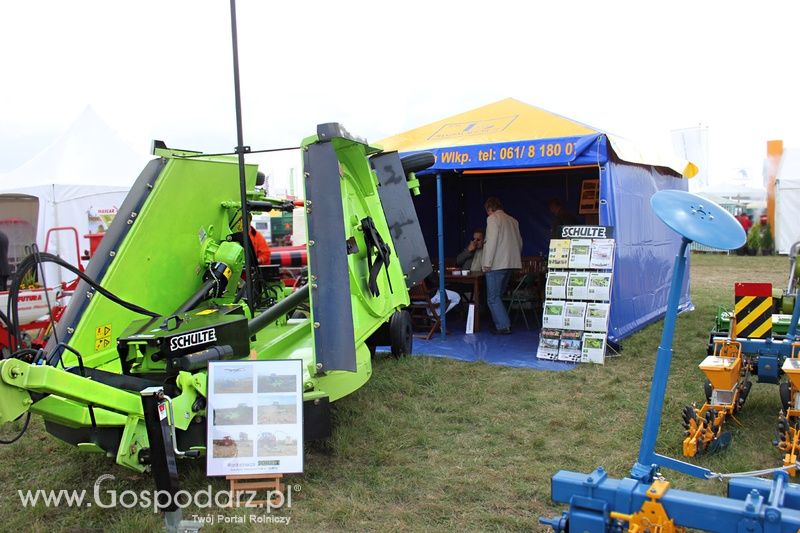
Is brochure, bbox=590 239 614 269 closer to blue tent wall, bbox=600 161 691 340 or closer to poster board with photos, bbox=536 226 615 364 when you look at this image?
poster board with photos, bbox=536 226 615 364

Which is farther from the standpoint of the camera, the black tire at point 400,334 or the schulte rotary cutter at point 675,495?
the black tire at point 400,334

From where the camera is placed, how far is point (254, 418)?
3453mm

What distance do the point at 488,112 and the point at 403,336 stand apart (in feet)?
13.2

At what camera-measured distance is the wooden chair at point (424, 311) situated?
8.27 metres

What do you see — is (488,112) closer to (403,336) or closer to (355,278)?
(403,336)

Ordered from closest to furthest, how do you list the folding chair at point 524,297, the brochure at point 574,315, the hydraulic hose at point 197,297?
the hydraulic hose at point 197,297
the brochure at point 574,315
the folding chair at point 524,297

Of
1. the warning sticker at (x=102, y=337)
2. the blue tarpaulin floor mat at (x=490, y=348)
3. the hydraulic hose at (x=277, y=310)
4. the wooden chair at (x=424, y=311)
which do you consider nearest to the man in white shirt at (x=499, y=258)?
the blue tarpaulin floor mat at (x=490, y=348)

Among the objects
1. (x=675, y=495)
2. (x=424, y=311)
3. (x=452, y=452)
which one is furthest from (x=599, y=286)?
(x=675, y=495)

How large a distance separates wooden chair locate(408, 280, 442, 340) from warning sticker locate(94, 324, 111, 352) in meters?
4.33

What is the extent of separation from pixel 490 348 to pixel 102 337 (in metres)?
4.47

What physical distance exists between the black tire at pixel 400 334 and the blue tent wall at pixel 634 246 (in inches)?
91.1

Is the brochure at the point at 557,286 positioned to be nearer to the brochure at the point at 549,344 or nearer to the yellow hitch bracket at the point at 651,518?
the brochure at the point at 549,344

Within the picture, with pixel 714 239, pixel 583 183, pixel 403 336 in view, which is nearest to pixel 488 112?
pixel 583 183

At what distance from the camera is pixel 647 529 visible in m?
2.07
